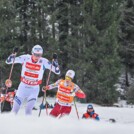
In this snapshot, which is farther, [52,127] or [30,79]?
[30,79]

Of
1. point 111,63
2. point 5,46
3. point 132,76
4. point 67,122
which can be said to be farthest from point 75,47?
point 67,122

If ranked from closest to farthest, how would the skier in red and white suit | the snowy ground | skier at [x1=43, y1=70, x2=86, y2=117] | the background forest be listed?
the snowy ground → the skier in red and white suit → skier at [x1=43, y1=70, x2=86, y2=117] → the background forest

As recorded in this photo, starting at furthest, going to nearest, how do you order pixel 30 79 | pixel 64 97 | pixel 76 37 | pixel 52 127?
pixel 76 37, pixel 64 97, pixel 30 79, pixel 52 127

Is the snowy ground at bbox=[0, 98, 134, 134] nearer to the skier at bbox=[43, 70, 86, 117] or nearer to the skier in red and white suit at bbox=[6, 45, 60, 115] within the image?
the skier in red and white suit at bbox=[6, 45, 60, 115]

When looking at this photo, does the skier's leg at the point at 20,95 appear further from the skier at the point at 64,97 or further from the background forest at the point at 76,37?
the background forest at the point at 76,37

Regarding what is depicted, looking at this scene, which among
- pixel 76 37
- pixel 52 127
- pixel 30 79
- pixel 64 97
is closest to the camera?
pixel 52 127

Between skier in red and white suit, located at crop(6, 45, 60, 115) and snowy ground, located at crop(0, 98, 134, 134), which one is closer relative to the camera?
snowy ground, located at crop(0, 98, 134, 134)

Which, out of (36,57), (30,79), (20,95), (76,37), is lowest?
(20,95)

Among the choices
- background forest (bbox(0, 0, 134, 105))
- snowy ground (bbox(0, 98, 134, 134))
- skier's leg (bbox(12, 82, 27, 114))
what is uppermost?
background forest (bbox(0, 0, 134, 105))

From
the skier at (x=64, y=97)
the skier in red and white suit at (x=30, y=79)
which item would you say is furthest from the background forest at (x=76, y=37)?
the skier in red and white suit at (x=30, y=79)

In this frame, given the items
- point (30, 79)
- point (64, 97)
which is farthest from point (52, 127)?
point (64, 97)

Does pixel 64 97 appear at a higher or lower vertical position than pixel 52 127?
higher

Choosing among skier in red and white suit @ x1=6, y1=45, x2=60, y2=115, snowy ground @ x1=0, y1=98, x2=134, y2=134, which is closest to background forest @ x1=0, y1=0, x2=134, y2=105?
skier in red and white suit @ x1=6, y1=45, x2=60, y2=115

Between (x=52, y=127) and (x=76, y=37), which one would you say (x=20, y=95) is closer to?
(x=52, y=127)
